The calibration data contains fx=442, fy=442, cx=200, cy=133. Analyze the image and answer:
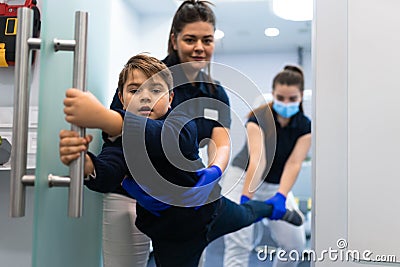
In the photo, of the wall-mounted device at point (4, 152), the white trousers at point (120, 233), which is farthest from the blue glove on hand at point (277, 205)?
the wall-mounted device at point (4, 152)

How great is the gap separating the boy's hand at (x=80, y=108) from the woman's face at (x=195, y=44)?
0.43 m

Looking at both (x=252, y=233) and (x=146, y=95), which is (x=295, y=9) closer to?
(x=146, y=95)

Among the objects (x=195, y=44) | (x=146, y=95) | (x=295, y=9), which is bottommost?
(x=146, y=95)

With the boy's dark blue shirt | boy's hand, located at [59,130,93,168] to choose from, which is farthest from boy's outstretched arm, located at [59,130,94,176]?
the boy's dark blue shirt

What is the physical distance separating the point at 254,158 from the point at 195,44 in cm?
40

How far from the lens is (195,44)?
137 centimetres

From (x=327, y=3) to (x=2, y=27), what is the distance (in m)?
1.04

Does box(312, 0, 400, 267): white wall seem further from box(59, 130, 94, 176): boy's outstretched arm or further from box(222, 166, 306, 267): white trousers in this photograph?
box(59, 130, 94, 176): boy's outstretched arm

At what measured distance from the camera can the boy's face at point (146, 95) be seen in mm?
1307

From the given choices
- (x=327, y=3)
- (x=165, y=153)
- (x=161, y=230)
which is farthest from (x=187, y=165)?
(x=327, y=3)

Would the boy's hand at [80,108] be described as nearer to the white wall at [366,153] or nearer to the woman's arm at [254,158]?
the woman's arm at [254,158]

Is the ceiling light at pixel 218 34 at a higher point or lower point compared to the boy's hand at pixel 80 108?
higher

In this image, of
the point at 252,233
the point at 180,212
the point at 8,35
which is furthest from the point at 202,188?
the point at 8,35

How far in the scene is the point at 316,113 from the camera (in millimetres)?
1374
